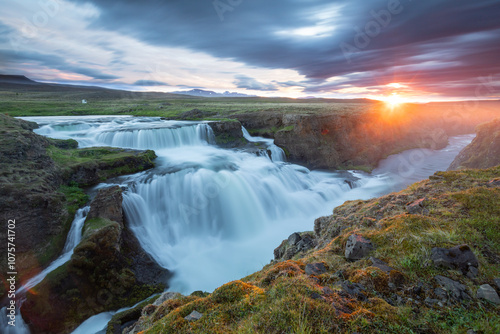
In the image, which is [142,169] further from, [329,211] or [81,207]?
[329,211]

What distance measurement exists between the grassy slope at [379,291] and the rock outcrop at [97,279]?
5.55 metres

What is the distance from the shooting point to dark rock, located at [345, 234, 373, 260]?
434 cm

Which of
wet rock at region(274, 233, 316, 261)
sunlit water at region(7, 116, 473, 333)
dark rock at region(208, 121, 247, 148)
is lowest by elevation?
sunlit water at region(7, 116, 473, 333)

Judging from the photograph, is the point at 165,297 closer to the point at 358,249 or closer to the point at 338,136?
the point at 358,249

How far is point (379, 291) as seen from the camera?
3.32 metres

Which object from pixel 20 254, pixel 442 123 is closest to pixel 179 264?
pixel 20 254

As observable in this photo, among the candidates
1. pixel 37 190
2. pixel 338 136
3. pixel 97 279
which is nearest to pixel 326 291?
pixel 97 279

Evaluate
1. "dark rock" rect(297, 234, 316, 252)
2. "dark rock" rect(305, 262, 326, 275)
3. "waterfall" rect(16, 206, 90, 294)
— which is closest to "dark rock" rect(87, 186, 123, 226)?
"waterfall" rect(16, 206, 90, 294)

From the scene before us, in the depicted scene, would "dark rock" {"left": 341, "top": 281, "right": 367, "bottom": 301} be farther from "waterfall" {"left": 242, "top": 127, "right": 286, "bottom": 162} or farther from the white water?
"waterfall" {"left": 242, "top": 127, "right": 286, "bottom": 162}

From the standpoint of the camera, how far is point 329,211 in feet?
62.1

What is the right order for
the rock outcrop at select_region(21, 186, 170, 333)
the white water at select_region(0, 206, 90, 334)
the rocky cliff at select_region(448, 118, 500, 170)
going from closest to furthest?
1. the white water at select_region(0, 206, 90, 334)
2. the rock outcrop at select_region(21, 186, 170, 333)
3. the rocky cliff at select_region(448, 118, 500, 170)

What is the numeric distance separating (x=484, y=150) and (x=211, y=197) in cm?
2191

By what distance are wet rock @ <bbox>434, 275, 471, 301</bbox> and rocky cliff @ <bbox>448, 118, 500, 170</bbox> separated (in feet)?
65.7

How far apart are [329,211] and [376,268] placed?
16.1m
